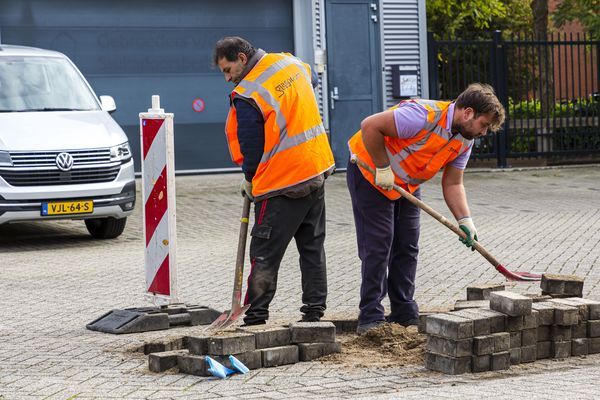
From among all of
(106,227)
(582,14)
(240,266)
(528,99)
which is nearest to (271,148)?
(240,266)

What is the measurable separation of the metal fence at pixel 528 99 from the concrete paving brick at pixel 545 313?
14.2 meters

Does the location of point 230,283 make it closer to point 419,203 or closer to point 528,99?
point 419,203

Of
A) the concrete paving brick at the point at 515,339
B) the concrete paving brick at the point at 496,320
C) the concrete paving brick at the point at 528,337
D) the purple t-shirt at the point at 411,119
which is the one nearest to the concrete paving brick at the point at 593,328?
the concrete paving brick at the point at 528,337

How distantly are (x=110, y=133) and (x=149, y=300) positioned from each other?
15.7 feet

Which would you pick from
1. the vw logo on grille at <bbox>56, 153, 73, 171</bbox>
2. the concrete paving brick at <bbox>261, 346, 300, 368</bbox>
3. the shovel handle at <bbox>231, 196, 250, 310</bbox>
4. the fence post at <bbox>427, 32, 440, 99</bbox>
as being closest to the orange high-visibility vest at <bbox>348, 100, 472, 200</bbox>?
the shovel handle at <bbox>231, 196, 250, 310</bbox>

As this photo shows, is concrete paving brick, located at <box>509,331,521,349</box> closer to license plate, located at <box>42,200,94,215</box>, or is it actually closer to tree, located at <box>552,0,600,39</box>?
license plate, located at <box>42,200,94,215</box>

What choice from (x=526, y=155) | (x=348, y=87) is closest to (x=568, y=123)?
(x=526, y=155)

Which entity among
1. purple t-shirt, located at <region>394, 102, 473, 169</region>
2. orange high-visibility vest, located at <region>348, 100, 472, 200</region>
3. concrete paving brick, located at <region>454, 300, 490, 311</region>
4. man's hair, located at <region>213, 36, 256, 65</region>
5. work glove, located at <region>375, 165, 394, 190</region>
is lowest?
concrete paving brick, located at <region>454, 300, 490, 311</region>

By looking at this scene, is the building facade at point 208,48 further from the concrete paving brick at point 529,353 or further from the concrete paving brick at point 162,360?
the concrete paving brick at point 529,353

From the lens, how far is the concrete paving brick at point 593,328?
6.42m

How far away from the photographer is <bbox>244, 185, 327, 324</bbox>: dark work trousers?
23.3 feet

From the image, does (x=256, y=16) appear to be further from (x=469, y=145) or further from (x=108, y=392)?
(x=108, y=392)

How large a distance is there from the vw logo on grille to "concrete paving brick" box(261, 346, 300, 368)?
19.8 feet

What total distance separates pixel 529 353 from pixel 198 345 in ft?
5.47
